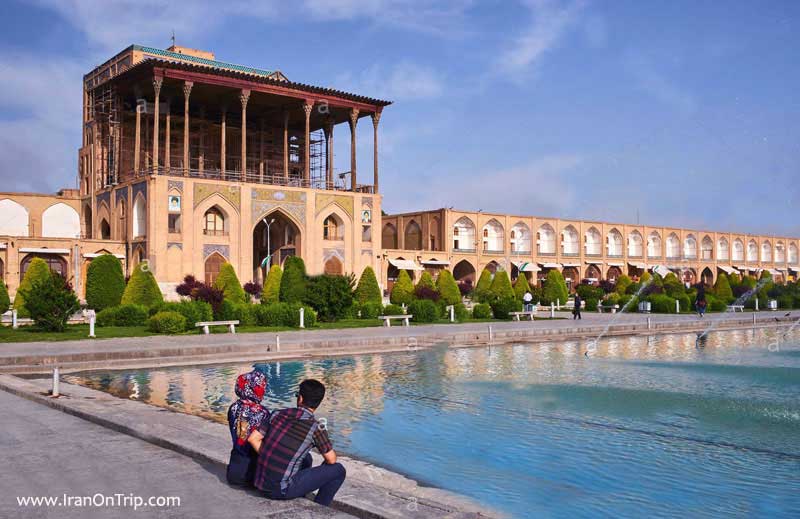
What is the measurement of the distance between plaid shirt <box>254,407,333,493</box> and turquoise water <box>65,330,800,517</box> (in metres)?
1.42

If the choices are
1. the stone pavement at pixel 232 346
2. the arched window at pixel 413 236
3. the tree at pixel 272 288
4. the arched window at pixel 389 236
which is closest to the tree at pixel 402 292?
the tree at pixel 272 288

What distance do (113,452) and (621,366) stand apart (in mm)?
8730

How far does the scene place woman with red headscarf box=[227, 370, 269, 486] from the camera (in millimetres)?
4152

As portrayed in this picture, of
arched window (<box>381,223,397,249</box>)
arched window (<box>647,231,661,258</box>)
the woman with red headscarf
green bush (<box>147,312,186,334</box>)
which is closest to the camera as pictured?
the woman with red headscarf

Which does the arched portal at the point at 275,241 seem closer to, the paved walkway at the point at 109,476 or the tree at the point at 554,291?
the tree at the point at 554,291

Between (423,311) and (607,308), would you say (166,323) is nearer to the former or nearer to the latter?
(423,311)

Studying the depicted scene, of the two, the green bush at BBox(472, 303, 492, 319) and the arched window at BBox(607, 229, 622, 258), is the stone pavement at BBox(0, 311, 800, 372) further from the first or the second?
the arched window at BBox(607, 229, 622, 258)

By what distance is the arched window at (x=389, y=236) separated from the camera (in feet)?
163

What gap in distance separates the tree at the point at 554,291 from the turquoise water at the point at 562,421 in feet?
62.0

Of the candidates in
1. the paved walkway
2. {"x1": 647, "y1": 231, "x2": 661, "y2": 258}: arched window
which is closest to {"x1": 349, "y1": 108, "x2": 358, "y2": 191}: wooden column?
{"x1": 647, "y1": 231, "x2": 661, "y2": 258}: arched window

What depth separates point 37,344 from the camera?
1389 centimetres

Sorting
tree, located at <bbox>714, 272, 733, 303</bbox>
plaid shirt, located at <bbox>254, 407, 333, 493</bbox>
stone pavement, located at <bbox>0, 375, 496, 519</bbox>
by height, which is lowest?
stone pavement, located at <bbox>0, 375, 496, 519</bbox>

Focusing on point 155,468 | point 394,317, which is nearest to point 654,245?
point 394,317

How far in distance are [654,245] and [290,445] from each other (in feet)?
183
